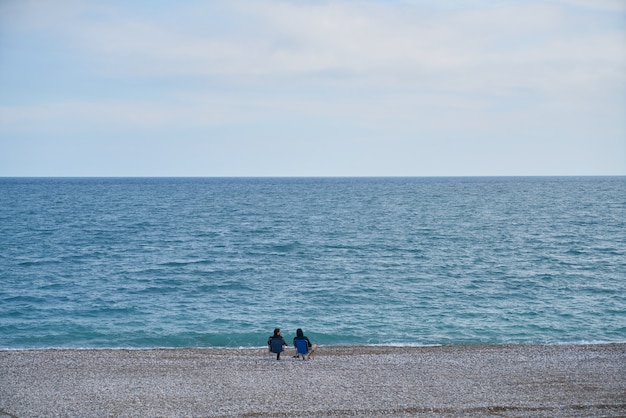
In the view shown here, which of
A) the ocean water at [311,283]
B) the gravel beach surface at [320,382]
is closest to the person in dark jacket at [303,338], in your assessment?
the gravel beach surface at [320,382]

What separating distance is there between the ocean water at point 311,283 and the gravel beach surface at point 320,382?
12.2 ft

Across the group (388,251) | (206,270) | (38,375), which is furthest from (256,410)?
→ (388,251)

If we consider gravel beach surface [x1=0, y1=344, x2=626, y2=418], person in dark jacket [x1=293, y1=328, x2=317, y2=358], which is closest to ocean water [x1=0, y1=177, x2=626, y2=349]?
gravel beach surface [x1=0, y1=344, x2=626, y2=418]

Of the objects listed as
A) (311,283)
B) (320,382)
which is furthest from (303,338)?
(311,283)

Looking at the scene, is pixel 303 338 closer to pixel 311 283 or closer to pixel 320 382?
pixel 320 382

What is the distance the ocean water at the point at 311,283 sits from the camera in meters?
28.2

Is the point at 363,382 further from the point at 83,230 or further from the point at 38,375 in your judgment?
the point at 83,230

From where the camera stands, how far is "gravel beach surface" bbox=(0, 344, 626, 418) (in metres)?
16.2

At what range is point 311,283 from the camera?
38594 mm

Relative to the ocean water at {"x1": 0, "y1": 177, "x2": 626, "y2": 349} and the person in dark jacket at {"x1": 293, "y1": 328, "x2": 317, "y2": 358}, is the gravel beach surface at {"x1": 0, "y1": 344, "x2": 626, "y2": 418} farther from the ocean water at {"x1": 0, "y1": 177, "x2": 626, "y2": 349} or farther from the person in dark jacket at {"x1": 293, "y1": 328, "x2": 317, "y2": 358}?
the ocean water at {"x1": 0, "y1": 177, "x2": 626, "y2": 349}

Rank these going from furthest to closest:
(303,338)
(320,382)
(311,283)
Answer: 1. (311,283)
2. (303,338)
3. (320,382)

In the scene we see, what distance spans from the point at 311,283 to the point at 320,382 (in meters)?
19.8

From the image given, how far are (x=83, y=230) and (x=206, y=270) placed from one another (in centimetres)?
3061

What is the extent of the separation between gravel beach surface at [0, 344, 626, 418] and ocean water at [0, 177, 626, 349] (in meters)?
3.72
